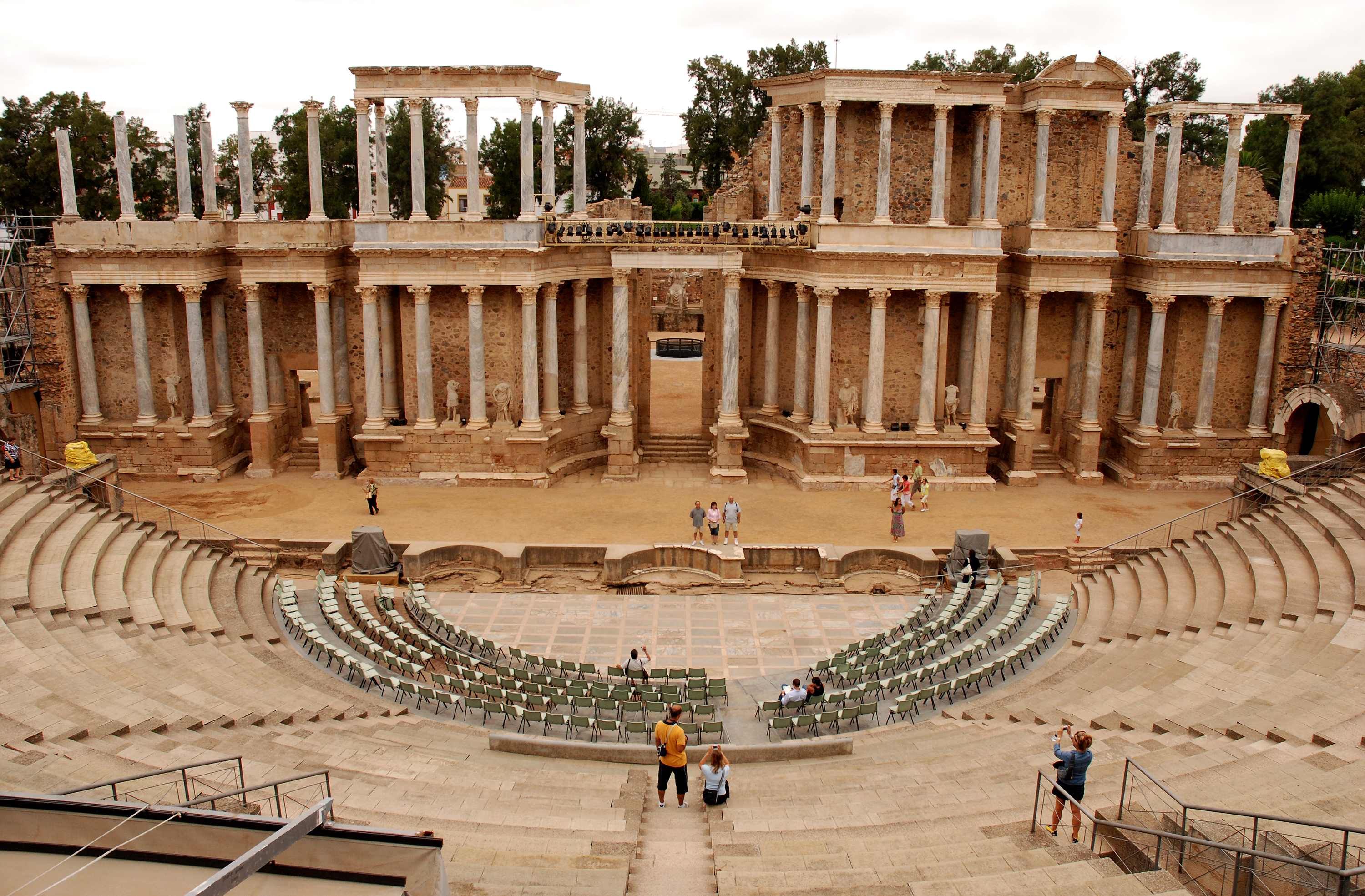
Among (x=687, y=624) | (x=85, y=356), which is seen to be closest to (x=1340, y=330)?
(x=687, y=624)

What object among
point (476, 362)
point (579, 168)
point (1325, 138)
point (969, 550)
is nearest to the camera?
point (969, 550)

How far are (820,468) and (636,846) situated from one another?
22.7m

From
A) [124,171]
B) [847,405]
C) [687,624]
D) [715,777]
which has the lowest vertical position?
[687,624]

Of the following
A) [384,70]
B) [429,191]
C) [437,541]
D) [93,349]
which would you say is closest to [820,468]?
[437,541]

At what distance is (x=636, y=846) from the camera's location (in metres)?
13.3

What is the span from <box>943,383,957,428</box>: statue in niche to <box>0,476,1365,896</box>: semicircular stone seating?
11914mm

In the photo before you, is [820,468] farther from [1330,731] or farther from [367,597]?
[1330,731]

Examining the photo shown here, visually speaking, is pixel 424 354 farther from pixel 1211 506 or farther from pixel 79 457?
pixel 1211 506

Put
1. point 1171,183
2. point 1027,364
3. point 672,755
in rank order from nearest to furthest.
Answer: point 672,755 → point 1171,183 → point 1027,364

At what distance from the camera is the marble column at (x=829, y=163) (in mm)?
34062

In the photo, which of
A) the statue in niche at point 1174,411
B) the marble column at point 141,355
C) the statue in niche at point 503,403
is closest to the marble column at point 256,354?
the marble column at point 141,355

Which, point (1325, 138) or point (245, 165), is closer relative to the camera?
point (245, 165)

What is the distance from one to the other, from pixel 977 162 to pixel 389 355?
68.4 feet

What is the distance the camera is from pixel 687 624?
82.8ft
